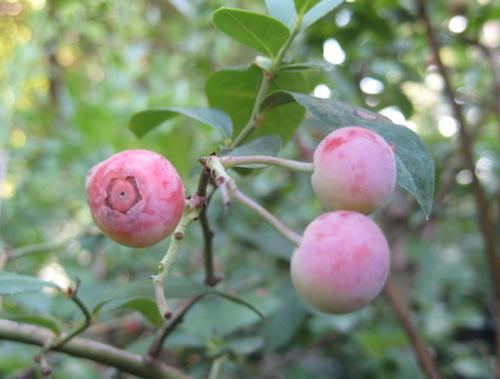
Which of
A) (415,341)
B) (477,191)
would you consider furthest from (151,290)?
(477,191)

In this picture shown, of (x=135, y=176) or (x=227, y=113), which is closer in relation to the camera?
(x=135, y=176)

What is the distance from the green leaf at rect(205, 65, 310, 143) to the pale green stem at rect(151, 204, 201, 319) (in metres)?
0.21

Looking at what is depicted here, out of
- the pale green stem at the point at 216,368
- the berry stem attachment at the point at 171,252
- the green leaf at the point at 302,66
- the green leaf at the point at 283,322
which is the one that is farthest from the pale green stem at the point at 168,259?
the green leaf at the point at 283,322

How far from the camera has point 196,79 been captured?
2.07m

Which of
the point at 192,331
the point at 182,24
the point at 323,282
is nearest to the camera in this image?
the point at 323,282

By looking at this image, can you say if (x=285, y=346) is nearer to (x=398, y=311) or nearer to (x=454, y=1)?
(x=398, y=311)

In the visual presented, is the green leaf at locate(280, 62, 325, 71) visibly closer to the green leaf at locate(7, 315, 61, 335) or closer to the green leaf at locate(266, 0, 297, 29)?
the green leaf at locate(266, 0, 297, 29)

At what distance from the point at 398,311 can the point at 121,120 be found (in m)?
0.94

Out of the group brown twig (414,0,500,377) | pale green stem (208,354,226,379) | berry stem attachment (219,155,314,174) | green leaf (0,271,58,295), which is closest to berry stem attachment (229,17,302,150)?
berry stem attachment (219,155,314,174)

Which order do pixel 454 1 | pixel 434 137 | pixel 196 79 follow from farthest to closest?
pixel 196 79 < pixel 434 137 < pixel 454 1

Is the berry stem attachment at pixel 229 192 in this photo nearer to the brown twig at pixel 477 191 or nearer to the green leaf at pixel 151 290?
the green leaf at pixel 151 290

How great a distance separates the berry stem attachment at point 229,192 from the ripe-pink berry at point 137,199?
0.11 feet

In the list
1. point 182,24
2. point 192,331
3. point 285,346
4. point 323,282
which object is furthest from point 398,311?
point 182,24

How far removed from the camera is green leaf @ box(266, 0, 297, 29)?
1.94 ft
